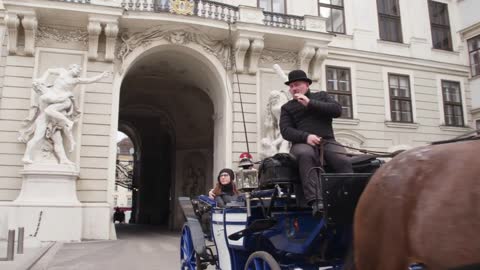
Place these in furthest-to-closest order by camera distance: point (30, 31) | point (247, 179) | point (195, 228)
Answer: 1. point (30, 31)
2. point (195, 228)
3. point (247, 179)

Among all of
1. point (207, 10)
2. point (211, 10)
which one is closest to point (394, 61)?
point (211, 10)

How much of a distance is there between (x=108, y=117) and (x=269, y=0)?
7246mm

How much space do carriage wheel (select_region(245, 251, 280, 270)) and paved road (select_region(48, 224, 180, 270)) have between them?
387cm

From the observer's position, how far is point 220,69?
1392 centimetres

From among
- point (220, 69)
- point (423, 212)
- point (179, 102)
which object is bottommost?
point (423, 212)

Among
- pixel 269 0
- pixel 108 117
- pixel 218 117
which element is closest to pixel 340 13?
pixel 269 0

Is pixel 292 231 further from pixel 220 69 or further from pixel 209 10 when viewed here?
pixel 209 10

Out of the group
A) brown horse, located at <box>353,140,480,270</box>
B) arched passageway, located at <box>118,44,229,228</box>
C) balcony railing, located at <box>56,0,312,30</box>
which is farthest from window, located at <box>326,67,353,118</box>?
brown horse, located at <box>353,140,480,270</box>

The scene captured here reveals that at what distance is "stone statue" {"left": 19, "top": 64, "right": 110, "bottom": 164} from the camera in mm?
11320

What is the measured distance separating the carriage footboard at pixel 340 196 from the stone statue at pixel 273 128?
32.1 ft

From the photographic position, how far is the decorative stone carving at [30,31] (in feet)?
39.2

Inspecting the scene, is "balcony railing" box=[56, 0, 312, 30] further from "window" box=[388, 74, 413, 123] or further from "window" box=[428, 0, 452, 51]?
"window" box=[428, 0, 452, 51]

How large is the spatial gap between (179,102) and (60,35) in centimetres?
711

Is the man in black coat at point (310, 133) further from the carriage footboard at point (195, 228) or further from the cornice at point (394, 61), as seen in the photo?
the cornice at point (394, 61)
